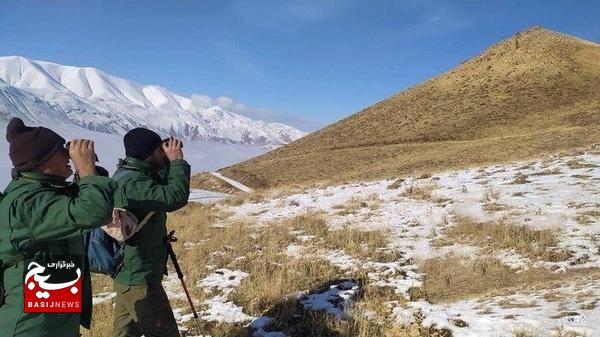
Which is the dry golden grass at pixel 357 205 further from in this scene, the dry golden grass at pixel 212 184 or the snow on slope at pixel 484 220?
the dry golden grass at pixel 212 184

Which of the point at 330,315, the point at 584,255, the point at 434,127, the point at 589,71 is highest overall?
the point at 589,71

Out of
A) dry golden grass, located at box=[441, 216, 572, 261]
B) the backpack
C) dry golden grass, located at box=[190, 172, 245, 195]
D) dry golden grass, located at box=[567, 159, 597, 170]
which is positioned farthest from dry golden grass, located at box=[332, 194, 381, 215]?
dry golden grass, located at box=[190, 172, 245, 195]

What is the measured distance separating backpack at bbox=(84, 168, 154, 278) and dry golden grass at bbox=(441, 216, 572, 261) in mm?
6975

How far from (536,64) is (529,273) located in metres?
56.9

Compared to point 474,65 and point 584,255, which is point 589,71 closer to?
point 474,65

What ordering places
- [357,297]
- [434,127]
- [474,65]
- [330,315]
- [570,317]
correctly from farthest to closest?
[474,65], [434,127], [357,297], [330,315], [570,317]

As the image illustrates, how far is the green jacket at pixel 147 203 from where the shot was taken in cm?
367

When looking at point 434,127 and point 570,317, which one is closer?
point 570,317

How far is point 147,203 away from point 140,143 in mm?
713

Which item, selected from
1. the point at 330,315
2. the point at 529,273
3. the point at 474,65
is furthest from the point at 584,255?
the point at 474,65

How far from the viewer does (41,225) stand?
2605 mm

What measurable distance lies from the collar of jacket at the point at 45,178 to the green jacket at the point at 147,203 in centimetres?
81

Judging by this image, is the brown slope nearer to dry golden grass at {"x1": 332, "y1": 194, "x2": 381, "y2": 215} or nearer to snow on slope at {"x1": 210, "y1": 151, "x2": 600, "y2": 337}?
snow on slope at {"x1": 210, "y1": 151, "x2": 600, "y2": 337}

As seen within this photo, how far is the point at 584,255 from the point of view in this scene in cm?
763
